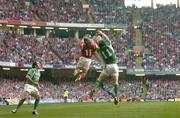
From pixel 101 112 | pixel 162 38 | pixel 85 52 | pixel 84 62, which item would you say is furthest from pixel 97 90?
pixel 85 52

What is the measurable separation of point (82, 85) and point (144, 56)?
1203 cm

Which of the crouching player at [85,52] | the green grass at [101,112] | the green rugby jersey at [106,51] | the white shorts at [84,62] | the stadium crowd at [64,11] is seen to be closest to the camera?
the green rugby jersey at [106,51]

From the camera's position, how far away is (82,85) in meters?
71.7

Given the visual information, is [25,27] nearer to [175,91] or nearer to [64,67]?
[64,67]

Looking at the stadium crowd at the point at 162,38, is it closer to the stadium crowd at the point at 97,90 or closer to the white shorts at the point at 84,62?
the stadium crowd at the point at 97,90

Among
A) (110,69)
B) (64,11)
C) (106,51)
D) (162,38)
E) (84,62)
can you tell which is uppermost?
(64,11)

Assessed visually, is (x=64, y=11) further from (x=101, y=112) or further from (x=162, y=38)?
(x=101, y=112)

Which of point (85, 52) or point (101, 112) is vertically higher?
point (85, 52)

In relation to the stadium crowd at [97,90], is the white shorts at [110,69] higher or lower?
higher

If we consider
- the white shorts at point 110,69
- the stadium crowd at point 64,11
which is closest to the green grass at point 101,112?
the white shorts at point 110,69

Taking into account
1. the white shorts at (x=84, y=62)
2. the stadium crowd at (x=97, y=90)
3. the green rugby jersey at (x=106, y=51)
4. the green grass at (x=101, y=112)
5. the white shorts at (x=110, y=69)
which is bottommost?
the stadium crowd at (x=97, y=90)

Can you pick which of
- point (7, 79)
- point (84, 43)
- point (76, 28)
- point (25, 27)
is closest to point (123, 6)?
point (76, 28)

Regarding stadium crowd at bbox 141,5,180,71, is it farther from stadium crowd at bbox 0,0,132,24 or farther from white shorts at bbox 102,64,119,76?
white shorts at bbox 102,64,119,76

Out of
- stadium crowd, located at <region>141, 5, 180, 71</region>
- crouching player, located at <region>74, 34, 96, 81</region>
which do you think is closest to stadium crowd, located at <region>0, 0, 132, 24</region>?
stadium crowd, located at <region>141, 5, 180, 71</region>
